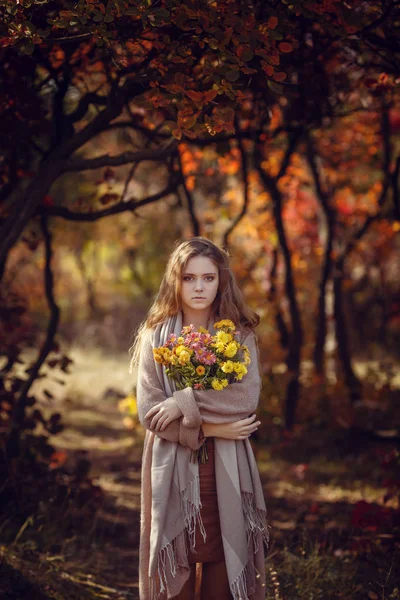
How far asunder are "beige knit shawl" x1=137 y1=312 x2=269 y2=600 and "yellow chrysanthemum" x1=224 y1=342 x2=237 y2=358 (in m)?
0.18

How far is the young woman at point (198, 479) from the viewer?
2635mm

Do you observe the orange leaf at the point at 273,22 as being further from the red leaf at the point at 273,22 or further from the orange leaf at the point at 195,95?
the orange leaf at the point at 195,95

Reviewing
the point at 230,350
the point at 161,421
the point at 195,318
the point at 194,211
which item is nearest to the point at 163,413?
the point at 161,421

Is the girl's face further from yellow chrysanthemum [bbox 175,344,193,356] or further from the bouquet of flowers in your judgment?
yellow chrysanthemum [bbox 175,344,193,356]

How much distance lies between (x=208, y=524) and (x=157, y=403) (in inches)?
21.7

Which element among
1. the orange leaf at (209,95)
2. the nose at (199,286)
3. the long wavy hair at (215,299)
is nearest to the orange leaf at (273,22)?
the orange leaf at (209,95)

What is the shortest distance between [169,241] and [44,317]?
3616 millimetres

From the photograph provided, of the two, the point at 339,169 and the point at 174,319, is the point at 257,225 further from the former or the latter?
the point at 174,319

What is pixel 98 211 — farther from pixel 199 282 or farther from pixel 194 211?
pixel 194 211

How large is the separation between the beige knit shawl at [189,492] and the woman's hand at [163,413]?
0.03 meters

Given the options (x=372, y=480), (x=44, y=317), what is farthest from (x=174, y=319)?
(x=44, y=317)

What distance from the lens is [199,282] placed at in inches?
112

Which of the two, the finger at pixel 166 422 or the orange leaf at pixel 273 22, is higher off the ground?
the orange leaf at pixel 273 22

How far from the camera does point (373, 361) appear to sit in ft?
32.4
